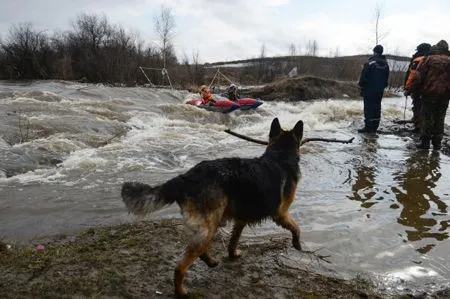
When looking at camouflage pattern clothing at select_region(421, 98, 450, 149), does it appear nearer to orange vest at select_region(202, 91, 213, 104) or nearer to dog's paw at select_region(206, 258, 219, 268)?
dog's paw at select_region(206, 258, 219, 268)

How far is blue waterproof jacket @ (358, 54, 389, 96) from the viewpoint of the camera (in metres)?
13.0

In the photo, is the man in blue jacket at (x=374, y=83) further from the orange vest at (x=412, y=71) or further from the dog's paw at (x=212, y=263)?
the dog's paw at (x=212, y=263)

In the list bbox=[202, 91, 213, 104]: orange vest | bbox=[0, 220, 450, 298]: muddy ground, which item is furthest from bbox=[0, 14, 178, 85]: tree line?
bbox=[0, 220, 450, 298]: muddy ground

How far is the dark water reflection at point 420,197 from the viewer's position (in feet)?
17.4

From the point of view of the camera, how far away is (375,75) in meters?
13.1

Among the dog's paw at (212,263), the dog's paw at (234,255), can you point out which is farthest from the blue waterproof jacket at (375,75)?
the dog's paw at (212,263)

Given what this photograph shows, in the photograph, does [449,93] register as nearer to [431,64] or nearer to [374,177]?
[431,64]

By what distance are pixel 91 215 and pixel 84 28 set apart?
48498mm

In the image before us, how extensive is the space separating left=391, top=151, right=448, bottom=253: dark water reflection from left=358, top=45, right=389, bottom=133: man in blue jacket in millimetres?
3742

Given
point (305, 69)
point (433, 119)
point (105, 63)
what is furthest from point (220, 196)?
point (305, 69)

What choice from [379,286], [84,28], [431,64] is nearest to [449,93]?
[431,64]

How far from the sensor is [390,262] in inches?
175

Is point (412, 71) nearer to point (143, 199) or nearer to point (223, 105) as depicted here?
point (223, 105)

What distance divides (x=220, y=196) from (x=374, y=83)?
1102 cm
